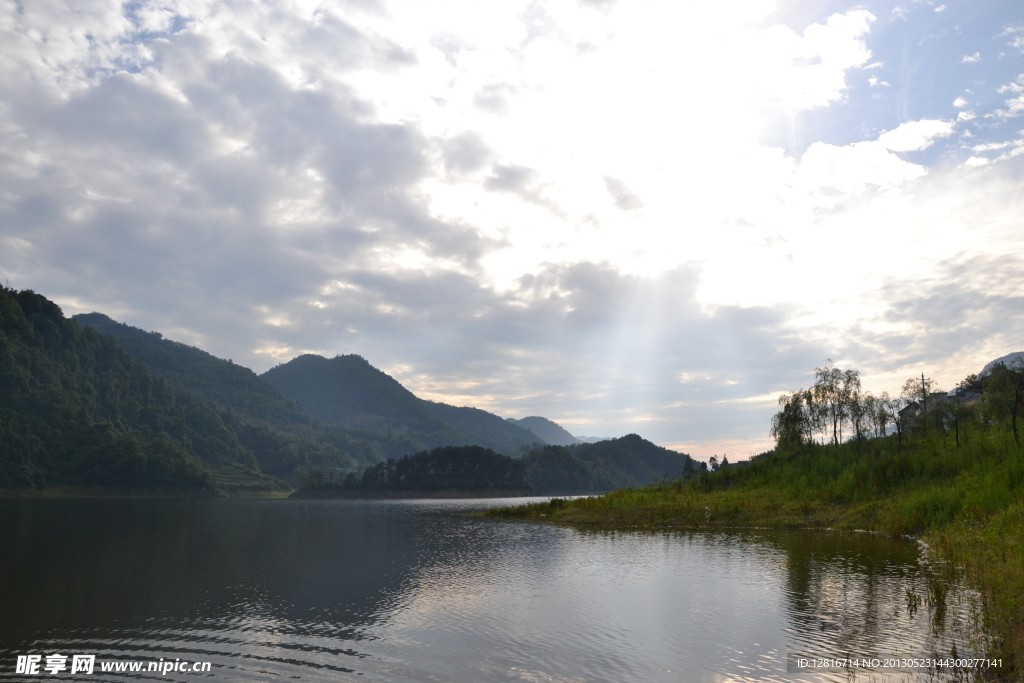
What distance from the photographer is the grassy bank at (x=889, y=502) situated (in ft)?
91.0

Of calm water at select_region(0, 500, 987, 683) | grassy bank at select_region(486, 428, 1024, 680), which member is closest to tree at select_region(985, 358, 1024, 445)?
grassy bank at select_region(486, 428, 1024, 680)

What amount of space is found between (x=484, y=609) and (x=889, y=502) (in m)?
48.2

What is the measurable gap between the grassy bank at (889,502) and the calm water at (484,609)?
222 cm

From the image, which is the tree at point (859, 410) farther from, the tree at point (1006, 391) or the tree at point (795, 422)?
the tree at point (1006, 391)

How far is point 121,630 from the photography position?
2269 centimetres

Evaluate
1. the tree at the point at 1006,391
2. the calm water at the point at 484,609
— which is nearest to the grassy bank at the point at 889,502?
the calm water at the point at 484,609

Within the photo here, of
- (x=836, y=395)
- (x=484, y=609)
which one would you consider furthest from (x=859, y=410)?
(x=484, y=609)

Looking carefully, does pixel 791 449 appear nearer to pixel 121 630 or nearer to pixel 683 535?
pixel 683 535

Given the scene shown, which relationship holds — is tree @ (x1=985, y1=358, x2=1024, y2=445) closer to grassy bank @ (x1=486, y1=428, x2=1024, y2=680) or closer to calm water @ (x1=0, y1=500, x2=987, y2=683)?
grassy bank @ (x1=486, y1=428, x2=1024, y2=680)

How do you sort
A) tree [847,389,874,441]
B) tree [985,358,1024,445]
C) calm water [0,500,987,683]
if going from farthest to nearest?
tree [847,389,874,441] < tree [985,358,1024,445] < calm water [0,500,987,683]

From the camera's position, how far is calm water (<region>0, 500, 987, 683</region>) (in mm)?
19109

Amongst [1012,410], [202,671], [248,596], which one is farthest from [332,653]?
[1012,410]

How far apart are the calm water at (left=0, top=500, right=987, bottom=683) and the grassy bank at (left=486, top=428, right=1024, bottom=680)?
7.27 feet

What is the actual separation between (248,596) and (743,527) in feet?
162
